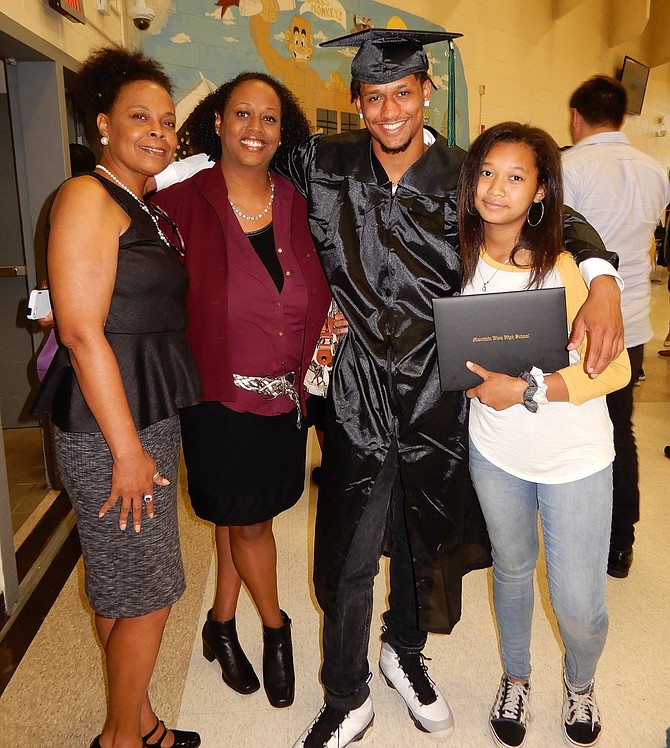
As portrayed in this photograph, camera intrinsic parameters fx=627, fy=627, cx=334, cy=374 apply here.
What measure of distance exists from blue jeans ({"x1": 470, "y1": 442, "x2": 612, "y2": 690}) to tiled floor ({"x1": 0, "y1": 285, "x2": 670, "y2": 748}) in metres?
0.33

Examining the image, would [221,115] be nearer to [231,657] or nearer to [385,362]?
[385,362]

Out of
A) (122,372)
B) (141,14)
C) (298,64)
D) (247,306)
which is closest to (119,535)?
(122,372)

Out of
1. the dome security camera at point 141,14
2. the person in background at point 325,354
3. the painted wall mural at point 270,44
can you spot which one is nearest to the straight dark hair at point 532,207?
the person in background at point 325,354

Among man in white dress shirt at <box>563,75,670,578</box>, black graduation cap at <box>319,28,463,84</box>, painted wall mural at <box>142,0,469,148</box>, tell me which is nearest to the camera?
black graduation cap at <box>319,28,463,84</box>

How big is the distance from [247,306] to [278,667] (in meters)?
1.11

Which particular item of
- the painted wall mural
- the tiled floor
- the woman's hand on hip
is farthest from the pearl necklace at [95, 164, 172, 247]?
the painted wall mural

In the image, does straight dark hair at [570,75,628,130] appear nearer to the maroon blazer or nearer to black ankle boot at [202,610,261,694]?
the maroon blazer

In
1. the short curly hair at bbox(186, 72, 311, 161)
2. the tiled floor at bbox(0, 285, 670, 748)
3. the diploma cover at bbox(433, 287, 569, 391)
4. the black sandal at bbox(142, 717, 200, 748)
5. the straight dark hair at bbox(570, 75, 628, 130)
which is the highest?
the straight dark hair at bbox(570, 75, 628, 130)

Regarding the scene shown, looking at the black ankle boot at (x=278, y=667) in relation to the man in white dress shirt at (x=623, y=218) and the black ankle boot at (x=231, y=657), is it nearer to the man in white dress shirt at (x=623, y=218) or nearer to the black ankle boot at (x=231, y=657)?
the black ankle boot at (x=231, y=657)

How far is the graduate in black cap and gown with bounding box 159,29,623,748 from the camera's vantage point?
149 centimetres

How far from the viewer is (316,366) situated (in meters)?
1.63

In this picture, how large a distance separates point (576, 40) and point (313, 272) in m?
8.60

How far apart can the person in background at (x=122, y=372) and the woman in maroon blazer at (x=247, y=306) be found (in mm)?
109

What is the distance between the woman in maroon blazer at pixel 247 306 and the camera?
1562 mm
